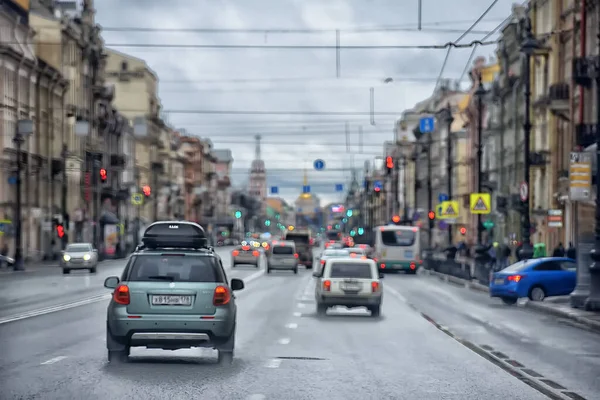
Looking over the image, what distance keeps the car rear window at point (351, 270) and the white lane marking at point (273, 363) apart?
497 inches

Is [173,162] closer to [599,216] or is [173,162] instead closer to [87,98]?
[87,98]

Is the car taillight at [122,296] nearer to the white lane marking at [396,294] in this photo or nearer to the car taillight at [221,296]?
the car taillight at [221,296]

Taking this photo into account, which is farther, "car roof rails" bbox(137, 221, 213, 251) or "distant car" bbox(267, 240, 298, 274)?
"distant car" bbox(267, 240, 298, 274)

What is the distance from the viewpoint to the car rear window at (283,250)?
6719 cm

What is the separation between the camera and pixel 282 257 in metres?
67.0

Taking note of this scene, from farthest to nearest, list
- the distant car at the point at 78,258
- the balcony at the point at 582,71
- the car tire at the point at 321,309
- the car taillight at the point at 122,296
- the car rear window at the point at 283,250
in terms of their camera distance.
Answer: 1. the car rear window at the point at 283,250
2. the distant car at the point at 78,258
3. the balcony at the point at 582,71
4. the car tire at the point at 321,309
5. the car taillight at the point at 122,296

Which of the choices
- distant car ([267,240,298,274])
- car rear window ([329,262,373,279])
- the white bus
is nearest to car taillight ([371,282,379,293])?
car rear window ([329,262,373,279])

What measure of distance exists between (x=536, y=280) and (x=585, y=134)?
16305mm

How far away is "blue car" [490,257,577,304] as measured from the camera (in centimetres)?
3691

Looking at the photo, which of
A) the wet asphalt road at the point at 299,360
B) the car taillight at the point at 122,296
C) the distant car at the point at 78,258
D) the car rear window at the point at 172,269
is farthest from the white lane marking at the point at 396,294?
the car taillight at the point at 122,296

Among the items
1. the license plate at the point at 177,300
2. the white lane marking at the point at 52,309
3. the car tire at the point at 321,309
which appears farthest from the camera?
the car tire at the point at 321,309

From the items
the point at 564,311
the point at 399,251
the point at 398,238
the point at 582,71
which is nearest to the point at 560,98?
the point at 582,71

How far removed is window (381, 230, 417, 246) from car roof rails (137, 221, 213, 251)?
143ft

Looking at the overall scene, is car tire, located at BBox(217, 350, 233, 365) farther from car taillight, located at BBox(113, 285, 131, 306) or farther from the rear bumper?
the rear bumper
